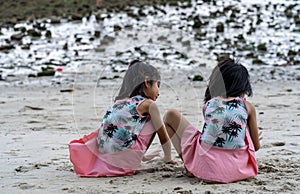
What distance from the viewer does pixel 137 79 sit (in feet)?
12.6

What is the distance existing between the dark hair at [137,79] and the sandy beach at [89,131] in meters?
0.52

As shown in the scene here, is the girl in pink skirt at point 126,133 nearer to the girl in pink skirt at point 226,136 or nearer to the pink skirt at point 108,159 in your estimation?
the pink skirt at point 108,159

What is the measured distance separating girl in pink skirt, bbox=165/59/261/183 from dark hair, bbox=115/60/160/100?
0.42 metres

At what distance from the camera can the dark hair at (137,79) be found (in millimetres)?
3855

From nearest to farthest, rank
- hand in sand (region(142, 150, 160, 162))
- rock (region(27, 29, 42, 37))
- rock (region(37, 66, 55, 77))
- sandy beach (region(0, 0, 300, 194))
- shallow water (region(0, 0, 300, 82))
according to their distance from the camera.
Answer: sandy beach (region(0, 0, 300, 194)), hand in sand (region(142, 150, 160, 162)), rock (region(37, 66, 55, 77)), shallow water (region(0, 0, 300, 82)), rock (region(27, 29, 42, 37))

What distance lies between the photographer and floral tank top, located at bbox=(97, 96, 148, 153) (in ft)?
12.4

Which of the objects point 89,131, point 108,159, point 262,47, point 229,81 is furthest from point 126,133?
point 262,47

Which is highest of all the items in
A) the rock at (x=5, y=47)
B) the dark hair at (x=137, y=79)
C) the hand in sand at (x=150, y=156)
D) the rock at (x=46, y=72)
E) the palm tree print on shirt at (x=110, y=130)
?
the dark hair at (x=137, y=79)

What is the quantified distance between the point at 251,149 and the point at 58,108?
13.3ft

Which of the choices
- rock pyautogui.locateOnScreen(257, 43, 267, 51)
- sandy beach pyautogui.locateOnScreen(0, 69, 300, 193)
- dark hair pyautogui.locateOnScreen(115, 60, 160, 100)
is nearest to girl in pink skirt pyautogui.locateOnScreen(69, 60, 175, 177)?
dark hair pyautogui.locateOnScreen(115, 60, 160, 100)

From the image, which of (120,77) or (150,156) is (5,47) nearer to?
(120,77)

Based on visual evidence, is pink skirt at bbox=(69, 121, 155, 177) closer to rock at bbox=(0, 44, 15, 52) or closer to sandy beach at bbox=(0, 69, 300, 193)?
sandy beach at bbox=(0, 69, 300, 193)

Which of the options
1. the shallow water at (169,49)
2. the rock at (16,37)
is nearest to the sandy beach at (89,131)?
the shallow water at (169,49)

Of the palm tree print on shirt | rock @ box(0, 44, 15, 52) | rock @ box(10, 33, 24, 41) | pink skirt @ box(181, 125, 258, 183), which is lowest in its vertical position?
rock @ box(0, 44, 15, 52)
